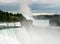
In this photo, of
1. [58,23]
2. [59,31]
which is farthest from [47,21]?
[59,31]

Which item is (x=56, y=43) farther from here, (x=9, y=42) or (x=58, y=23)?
(x=58, y=23)

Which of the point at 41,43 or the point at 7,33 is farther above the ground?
the point at 7,33

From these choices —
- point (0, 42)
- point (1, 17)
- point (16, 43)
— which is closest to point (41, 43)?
point (16, 43)

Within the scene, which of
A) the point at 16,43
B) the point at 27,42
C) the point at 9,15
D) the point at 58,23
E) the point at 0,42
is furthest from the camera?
the point at 58,23

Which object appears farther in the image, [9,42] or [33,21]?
[33,21]

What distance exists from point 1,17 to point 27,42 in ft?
12.1

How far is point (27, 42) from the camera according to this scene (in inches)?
320

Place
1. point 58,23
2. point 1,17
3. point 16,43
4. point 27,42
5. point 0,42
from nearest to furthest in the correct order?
point 0,42, point 16,43, point 27,42, point 1,17, point 58,23

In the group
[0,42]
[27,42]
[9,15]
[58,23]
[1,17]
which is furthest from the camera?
[58,23]

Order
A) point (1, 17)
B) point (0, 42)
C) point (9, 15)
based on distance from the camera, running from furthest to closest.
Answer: point (9, 15) < point (1, 17) < point (0, 42)

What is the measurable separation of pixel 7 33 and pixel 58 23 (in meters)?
8.14

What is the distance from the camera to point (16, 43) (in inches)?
274

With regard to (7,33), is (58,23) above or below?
below

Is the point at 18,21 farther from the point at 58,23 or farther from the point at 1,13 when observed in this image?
the point at 58,23
